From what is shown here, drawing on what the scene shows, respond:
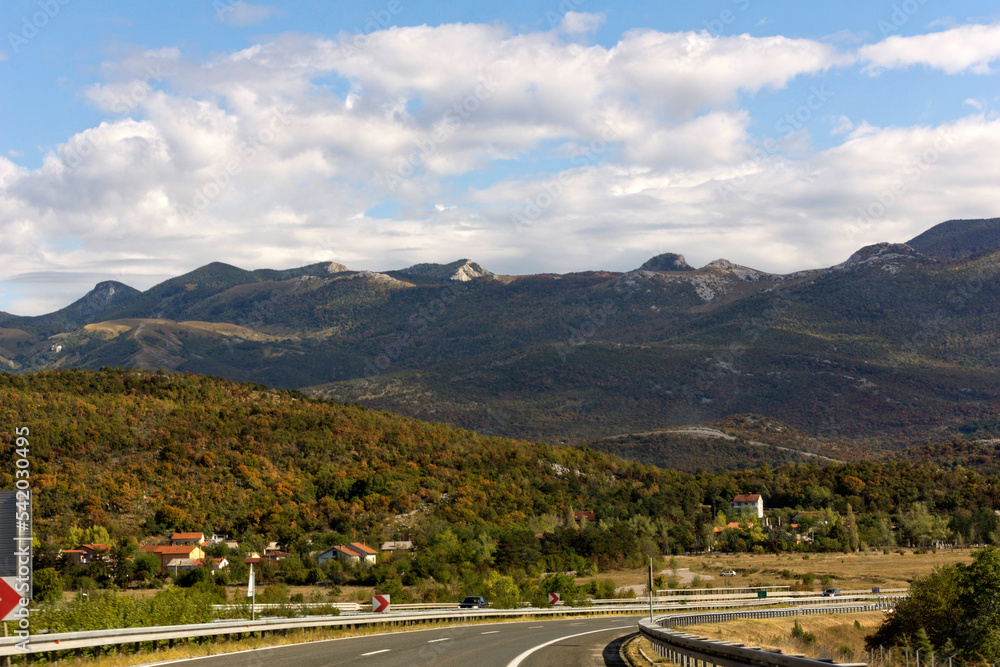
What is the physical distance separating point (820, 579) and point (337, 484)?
56.2 meters

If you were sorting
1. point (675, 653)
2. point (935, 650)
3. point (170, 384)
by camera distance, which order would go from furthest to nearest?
point (170, 384)
point (935, 650)
point (675, 653)

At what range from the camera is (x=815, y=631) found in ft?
151

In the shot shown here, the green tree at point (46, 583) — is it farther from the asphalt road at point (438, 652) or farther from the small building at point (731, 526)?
the small building at point (731, 526)

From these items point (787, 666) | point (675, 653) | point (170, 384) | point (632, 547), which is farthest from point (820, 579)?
point (170, 384)

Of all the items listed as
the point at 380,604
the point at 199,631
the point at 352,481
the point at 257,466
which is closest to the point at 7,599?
the point at 199,631

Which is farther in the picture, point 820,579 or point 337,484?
point 337,484

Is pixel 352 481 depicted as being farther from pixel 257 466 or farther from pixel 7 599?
pixel 7 599

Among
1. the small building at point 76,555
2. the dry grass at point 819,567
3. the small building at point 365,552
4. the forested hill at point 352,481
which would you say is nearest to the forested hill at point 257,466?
the forested hill at point 352,481

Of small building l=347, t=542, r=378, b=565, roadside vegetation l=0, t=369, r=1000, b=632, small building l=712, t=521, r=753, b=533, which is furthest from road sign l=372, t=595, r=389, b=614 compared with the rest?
small building l=712, t=521, r=753, b=533

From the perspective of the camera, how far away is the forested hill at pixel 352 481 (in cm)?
9475

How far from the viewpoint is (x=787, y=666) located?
41.0 ft

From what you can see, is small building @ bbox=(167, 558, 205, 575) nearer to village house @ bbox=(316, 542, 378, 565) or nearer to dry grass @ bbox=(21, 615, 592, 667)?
village house @ bbox=(316, 542, 378, 565)

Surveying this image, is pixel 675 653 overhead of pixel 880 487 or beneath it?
overhead

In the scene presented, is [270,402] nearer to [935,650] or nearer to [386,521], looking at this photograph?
[386,521]
